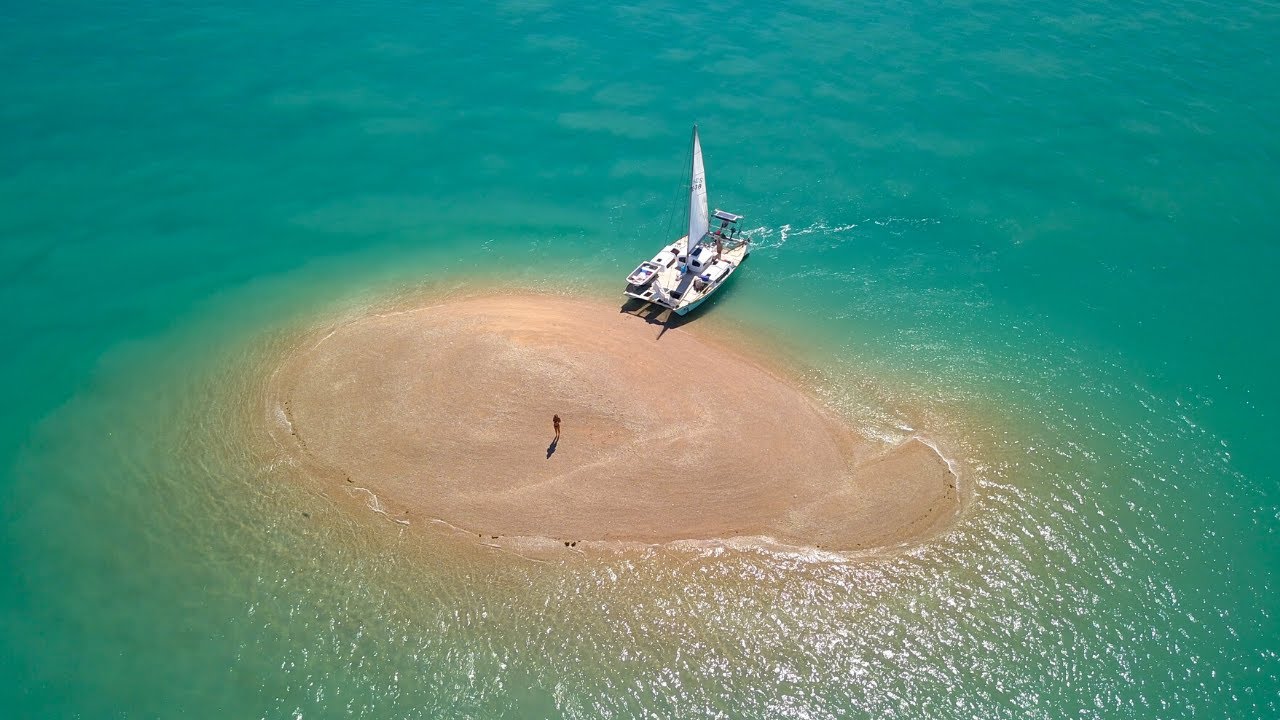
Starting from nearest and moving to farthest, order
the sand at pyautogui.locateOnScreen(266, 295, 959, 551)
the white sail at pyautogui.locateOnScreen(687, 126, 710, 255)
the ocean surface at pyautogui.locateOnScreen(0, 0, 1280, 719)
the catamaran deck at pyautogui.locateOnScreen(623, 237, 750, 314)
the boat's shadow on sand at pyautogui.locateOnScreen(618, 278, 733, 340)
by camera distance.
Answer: the ocean surface at pyautogui.locateOnScreen(0, 0, 1280, 719) → the sand at pyautogui.locateOnScreen(266, 295, 959, 551) → the boat's shadow on sand at pyautogui.locateOnScreen(618, 278, 733, 340) → the catamaran deck at pyautogui.locateOnScreen(623, 237, 750, 314) → the white sail at pyautogui.locateOnScreen(687, 126, 710, 255)

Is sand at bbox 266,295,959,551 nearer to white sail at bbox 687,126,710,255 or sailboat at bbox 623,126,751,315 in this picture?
sailboat at bbox 623,126,751,315

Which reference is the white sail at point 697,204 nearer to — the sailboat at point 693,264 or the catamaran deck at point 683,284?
the sailboat at point 693,264

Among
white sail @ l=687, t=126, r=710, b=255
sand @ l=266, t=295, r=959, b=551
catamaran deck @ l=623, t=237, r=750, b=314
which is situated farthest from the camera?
white sail @ l=687, t=126, r=710, b=255

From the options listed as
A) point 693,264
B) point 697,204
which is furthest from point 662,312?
point 697,204

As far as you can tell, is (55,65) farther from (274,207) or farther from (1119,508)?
(1119,508)

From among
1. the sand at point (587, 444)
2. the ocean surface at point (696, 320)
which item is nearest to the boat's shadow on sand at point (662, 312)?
the ocean surface at point (696, 320)

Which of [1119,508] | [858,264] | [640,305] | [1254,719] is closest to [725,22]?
[858,264]

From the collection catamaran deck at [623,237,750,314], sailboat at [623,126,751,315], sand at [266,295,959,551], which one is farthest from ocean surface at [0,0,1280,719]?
sailboat at [623,126,751,315]
